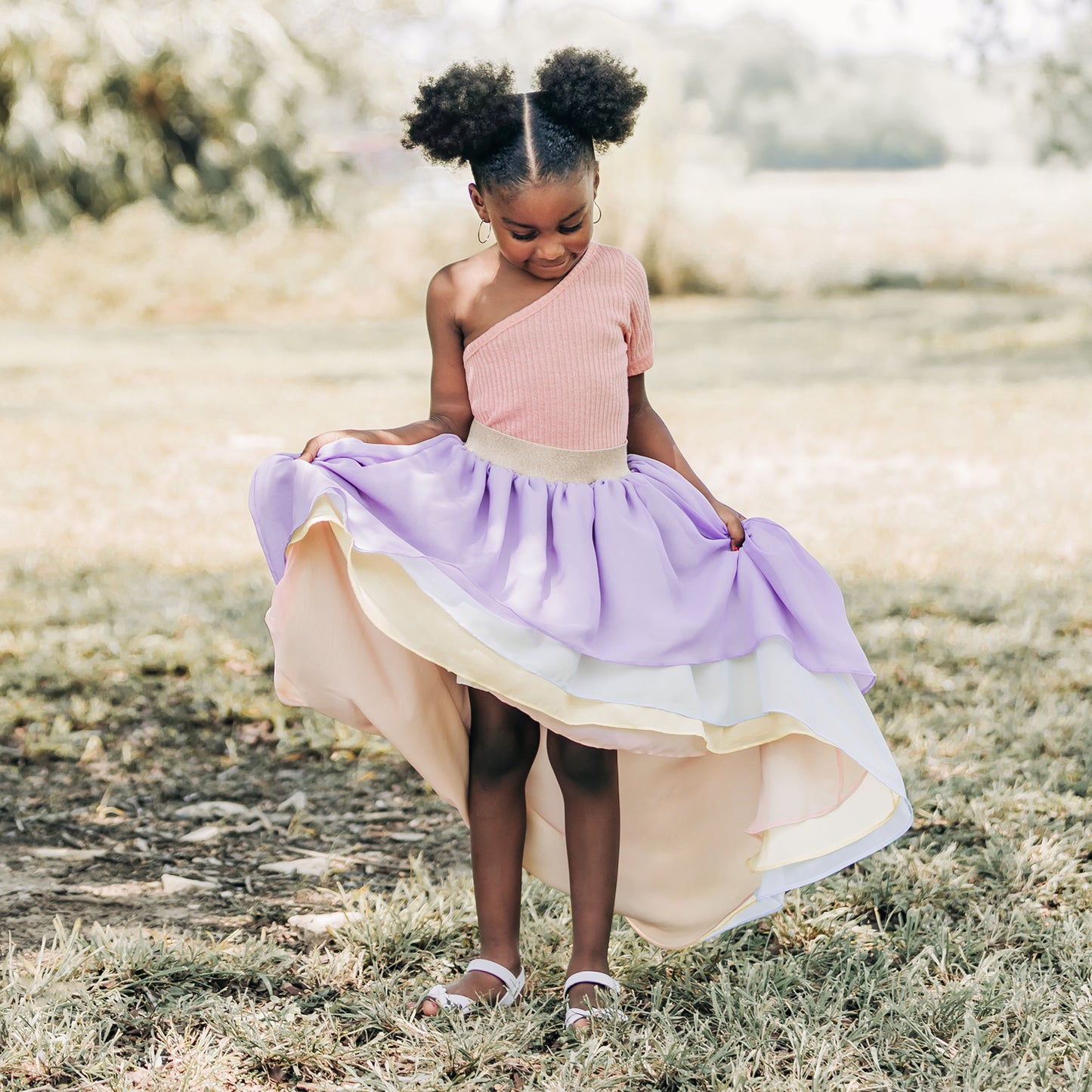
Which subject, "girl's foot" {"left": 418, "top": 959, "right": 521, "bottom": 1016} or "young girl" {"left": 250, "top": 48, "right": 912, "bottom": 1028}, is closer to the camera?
"young girl" {"left": 250, "top": 48, "right": 912, "bottom": 1028}

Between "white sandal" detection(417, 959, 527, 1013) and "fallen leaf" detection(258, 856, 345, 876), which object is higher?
"white sandal" detection(417, 959, 527, 1013)

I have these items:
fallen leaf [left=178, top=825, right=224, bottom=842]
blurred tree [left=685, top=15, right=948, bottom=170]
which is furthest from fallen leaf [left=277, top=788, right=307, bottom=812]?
blurred tree [left=685, top=15, right=948, bottom=170]

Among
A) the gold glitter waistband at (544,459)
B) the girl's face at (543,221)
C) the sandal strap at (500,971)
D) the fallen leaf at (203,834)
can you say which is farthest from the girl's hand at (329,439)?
the fallen leaf at (203,834)

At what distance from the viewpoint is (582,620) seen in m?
2.07

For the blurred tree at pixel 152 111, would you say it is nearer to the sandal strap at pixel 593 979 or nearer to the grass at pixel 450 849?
the grass at pixel 450 849

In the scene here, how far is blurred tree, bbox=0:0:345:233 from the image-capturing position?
1839 centimetres

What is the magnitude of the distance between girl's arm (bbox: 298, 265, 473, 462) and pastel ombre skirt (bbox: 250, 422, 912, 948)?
42 mm

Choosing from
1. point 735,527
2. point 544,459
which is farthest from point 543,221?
point 735,527

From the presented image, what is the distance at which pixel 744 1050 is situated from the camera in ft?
7.18

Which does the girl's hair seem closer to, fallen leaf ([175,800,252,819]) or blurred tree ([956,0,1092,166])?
fallen leaf ([175,800,252,819])

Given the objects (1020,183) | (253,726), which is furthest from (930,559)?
(1020,183)

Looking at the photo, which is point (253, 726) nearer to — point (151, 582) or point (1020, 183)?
point (151, 582)

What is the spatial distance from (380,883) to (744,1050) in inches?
38.9

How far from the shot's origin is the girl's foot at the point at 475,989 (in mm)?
2299
